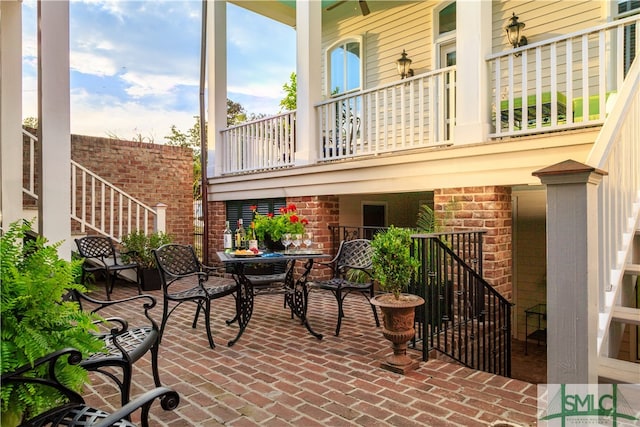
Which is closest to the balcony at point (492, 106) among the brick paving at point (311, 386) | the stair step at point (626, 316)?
the stair step at point (626, 316)

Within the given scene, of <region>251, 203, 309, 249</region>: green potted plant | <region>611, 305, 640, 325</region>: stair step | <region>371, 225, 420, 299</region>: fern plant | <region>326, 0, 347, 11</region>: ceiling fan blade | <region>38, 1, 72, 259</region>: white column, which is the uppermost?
<region>326, 0, 347, 11</region>: ceiling fan blade

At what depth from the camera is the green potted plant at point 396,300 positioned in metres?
2.92

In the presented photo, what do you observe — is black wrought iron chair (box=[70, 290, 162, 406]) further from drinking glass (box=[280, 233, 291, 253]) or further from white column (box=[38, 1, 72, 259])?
drinking glass (box=[280, 233, 291, 253])

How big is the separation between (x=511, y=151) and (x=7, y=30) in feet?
15.9

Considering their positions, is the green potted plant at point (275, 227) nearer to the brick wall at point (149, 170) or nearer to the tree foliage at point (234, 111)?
the brick wall at point (149, 170)

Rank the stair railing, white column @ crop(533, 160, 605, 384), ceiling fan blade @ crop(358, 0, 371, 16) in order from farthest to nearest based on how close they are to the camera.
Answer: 1. ceiling fan blade @ crop(358, 0, 371, 16)
2. the stair railing
3. white column @ crop(533, 160, 605, 384)

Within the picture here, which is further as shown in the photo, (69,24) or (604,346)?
(69,24)

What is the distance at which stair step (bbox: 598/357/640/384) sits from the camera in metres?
1.95

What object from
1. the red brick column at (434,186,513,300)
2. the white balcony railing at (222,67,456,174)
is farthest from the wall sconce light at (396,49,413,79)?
the red brick column at (434,186,513,300)

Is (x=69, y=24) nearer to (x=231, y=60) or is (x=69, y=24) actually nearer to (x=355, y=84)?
(x=355, y=84)

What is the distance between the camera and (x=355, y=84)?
8.58m

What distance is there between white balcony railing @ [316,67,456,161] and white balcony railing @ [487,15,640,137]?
0.56 metres

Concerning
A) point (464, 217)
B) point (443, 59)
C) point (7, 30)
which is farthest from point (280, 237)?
point (443, 59)

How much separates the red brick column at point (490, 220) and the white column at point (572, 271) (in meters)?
2.41
